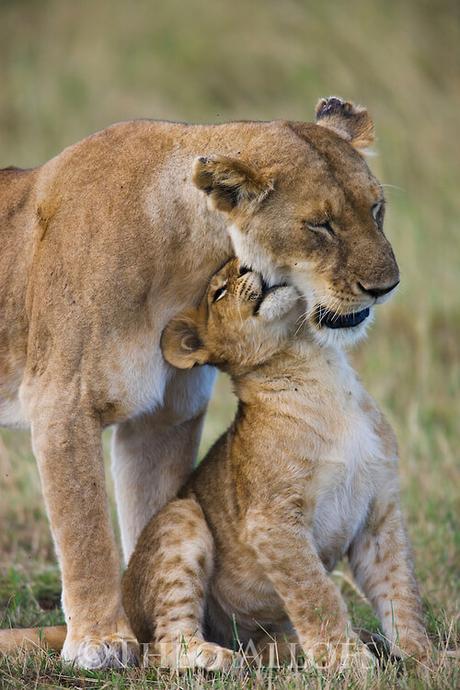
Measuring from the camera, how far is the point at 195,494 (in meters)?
4.41

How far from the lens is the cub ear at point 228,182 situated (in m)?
3.84

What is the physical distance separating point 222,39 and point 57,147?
183 cm

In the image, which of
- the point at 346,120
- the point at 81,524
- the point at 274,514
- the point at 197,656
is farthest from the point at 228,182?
the point at 197,656

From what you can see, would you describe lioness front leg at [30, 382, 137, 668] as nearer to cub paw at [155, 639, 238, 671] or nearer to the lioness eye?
cub paw at [155, 639, 238, 671]

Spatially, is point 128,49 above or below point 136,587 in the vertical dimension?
above

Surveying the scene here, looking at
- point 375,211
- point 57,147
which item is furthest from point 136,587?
point 57,147

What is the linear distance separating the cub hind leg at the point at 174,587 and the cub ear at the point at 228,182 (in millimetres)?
1027

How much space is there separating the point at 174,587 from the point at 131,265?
3.27ft

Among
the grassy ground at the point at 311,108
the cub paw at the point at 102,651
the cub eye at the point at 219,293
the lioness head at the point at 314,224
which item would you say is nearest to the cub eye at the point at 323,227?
the lioness head at the point at 314,224

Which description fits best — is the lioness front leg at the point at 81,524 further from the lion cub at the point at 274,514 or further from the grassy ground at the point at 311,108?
the grassy ground at the point at 311,108

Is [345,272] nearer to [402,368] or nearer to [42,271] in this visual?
[42,271]

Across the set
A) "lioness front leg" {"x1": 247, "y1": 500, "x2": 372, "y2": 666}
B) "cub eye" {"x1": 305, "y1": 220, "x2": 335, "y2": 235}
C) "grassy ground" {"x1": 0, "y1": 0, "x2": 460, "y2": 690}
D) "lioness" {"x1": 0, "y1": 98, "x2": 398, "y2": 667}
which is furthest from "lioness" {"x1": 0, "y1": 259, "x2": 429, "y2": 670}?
"grassy ground" {"x1": 0, "y1": 0, "x2": 460, "y2": 690}

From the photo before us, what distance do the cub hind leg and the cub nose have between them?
0.95 meters

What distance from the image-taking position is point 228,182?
388 cm
